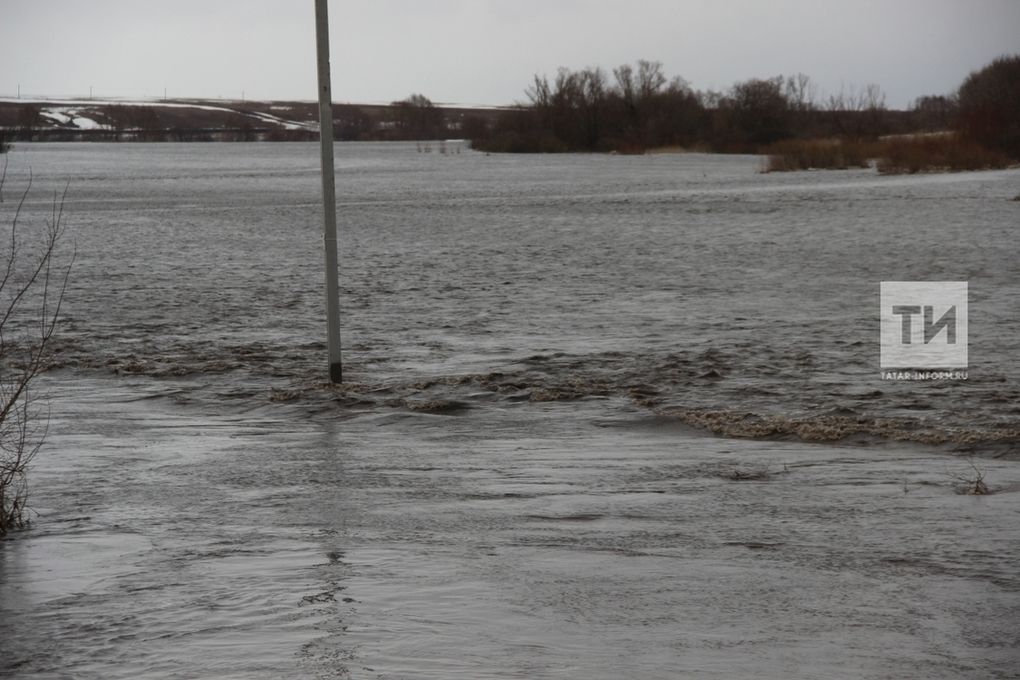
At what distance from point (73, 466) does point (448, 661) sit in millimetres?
4917

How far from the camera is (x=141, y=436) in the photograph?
10.4 metres

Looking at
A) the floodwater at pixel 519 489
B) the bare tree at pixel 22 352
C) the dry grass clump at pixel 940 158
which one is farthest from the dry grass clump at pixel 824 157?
the floodwater at pixel 519 489

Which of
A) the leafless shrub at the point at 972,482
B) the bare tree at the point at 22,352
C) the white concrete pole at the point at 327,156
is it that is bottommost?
the leafless shrub at the point at 972,482

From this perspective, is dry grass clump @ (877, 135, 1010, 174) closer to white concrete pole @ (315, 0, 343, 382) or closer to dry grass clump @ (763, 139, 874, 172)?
dry grass clump @ (763, 139, 874, 172)

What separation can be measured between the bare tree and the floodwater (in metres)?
0.21

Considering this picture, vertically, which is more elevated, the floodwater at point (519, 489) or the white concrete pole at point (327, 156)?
the white concrete pole at point (327, 156)

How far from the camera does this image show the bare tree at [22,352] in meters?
7.63

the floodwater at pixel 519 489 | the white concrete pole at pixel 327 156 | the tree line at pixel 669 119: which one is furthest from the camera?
the tree line at pixel 669 119

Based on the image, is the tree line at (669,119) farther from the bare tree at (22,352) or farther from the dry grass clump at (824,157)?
the bare tree at (22,352)

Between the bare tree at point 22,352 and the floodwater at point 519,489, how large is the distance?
212 mm

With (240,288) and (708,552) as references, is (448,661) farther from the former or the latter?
(240,288)

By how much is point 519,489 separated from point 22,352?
860 cm

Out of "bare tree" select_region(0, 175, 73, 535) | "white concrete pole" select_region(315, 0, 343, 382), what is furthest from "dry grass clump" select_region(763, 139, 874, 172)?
"white concrete pole" select_region(315, 0, 343, 382)

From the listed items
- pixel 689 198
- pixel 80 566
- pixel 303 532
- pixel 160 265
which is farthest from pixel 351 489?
pixel 689 198
